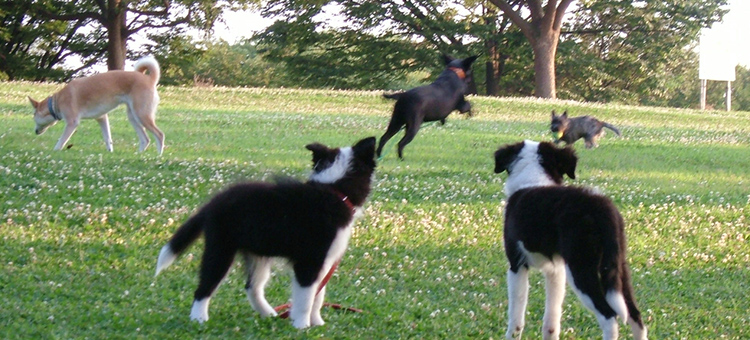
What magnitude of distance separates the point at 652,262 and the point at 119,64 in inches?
1502

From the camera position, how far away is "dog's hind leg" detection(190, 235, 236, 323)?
553cm

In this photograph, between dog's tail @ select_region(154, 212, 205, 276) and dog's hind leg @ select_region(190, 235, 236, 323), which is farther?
dog's tail @ select_region(154, 212, 205, 276)

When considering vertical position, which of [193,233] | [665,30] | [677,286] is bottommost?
[677,286]

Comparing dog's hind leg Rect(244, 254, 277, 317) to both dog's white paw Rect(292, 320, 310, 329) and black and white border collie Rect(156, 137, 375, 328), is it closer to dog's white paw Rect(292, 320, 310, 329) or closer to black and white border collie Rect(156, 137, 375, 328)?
black and white border collie Rect(156, 137, 375, 328)

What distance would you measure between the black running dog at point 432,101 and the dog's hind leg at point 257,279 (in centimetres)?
599

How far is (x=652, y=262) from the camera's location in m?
8.38

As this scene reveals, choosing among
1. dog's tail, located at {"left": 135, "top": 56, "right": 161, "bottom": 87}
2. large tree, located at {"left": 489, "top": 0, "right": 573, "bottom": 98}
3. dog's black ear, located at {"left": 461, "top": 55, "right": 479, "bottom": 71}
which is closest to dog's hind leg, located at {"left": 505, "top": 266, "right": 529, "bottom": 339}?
dog's black ear, located at {"left": 461, "top": 55, "right": 479, "bottom": 71}

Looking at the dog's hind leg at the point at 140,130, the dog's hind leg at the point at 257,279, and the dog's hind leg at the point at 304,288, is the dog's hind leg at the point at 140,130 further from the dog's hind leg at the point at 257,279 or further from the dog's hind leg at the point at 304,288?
the dog's hind leg at the point at 304,288

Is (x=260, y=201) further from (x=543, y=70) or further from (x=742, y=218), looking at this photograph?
(x=543, y=70)

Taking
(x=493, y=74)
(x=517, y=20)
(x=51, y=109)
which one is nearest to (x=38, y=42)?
(x=493, y=74)

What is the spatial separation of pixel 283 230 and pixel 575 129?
1272cm

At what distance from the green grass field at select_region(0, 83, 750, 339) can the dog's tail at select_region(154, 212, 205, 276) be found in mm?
375

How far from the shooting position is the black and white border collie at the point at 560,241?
16.4ft

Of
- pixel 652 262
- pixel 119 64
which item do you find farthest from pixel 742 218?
pixel 119 64
